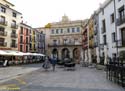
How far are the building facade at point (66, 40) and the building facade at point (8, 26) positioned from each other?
22345 millimetres

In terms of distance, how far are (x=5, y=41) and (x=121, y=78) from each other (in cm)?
3679

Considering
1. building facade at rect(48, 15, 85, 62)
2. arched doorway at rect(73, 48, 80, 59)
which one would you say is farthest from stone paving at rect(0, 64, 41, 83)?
arched doorway at rect(73, 48, 80, 59)

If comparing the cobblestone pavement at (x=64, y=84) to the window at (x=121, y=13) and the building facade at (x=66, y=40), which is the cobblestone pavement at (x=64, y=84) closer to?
the window at (x=121, y=13)

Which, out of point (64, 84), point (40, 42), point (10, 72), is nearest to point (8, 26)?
point (40, 42)

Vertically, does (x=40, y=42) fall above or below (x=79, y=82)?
above

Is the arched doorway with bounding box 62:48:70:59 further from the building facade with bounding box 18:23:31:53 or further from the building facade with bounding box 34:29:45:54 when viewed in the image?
the building facade with bounding box 18:23:31:53

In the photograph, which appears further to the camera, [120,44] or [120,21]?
[120,44]

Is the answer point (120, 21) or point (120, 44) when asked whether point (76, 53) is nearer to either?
Answer: point (120, 44)

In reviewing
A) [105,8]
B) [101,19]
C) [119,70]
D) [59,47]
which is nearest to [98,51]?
[101,19]

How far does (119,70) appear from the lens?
11461mm

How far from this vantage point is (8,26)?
45.1 meters

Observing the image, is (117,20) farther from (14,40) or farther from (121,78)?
(14,40)

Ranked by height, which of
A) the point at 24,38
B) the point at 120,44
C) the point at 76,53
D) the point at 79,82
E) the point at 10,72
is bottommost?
the point at 10,72

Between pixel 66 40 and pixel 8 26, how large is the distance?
92.6 feet
